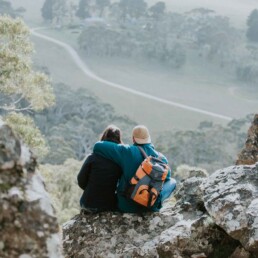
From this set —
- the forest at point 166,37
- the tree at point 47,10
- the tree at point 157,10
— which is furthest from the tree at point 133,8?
the tree at point 47,10

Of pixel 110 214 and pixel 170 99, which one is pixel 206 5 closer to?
pixel 170 99

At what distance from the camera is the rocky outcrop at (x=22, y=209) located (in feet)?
9.16

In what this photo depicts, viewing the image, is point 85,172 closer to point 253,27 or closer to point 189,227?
point 189,227

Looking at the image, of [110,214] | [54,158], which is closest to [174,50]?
[54,158]

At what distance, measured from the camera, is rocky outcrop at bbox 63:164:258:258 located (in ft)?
18.0

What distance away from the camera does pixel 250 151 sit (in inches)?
356

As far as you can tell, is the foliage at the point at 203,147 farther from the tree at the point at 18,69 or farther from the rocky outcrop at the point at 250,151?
the rocky outcrop at the point at 250,151

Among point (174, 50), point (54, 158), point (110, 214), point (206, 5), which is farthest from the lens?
point (206, 5)

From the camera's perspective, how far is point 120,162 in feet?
20.9

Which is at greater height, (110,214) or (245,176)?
(245,176)

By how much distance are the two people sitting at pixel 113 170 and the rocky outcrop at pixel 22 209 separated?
3319 mm

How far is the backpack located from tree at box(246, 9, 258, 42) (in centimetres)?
9565

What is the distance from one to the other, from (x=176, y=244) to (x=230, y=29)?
312ft

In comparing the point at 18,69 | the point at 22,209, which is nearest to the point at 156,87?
the point at 18,69
